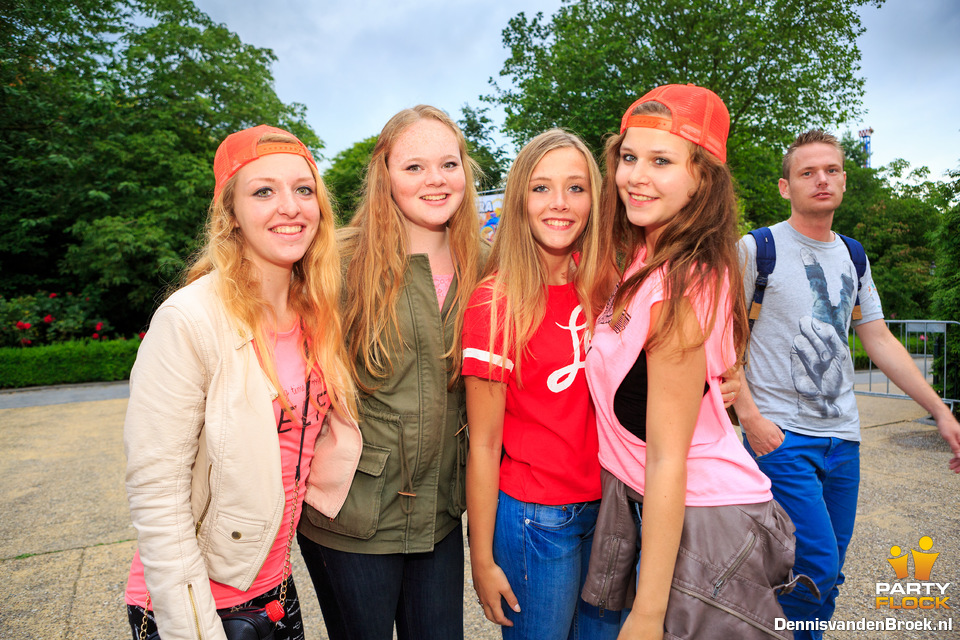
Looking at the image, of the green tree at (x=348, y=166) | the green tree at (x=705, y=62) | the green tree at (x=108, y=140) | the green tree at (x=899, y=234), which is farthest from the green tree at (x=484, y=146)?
the green tree at (x=899, y=234)

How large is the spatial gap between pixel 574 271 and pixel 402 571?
130cm

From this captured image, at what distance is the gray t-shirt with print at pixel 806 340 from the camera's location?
2818 mm

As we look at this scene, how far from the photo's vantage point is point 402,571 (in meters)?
2.05

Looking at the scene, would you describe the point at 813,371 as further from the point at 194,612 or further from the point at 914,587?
the point at 194,612

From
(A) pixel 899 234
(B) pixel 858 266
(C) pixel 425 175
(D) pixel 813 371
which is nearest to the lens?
(C) pixel 425 175

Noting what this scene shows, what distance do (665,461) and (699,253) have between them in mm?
588

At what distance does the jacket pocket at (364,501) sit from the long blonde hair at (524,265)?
22.3 inches

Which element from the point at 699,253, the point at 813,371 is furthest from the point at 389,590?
the point at 813,371

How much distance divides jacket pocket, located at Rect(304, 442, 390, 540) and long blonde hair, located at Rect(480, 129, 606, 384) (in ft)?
1.86

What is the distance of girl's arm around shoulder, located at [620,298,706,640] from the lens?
1.51 meters

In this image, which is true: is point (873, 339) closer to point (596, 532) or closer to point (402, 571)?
point (596, 532)

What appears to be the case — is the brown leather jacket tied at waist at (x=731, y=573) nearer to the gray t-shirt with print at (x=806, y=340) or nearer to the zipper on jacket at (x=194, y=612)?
the zipper on jacket at (x=194, y=612)

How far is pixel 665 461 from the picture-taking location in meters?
1.51

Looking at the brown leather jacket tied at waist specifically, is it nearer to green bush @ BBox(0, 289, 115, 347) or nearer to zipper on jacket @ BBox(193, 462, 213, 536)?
zipper on jacket @ BBox(193, 462, 213, 536)
